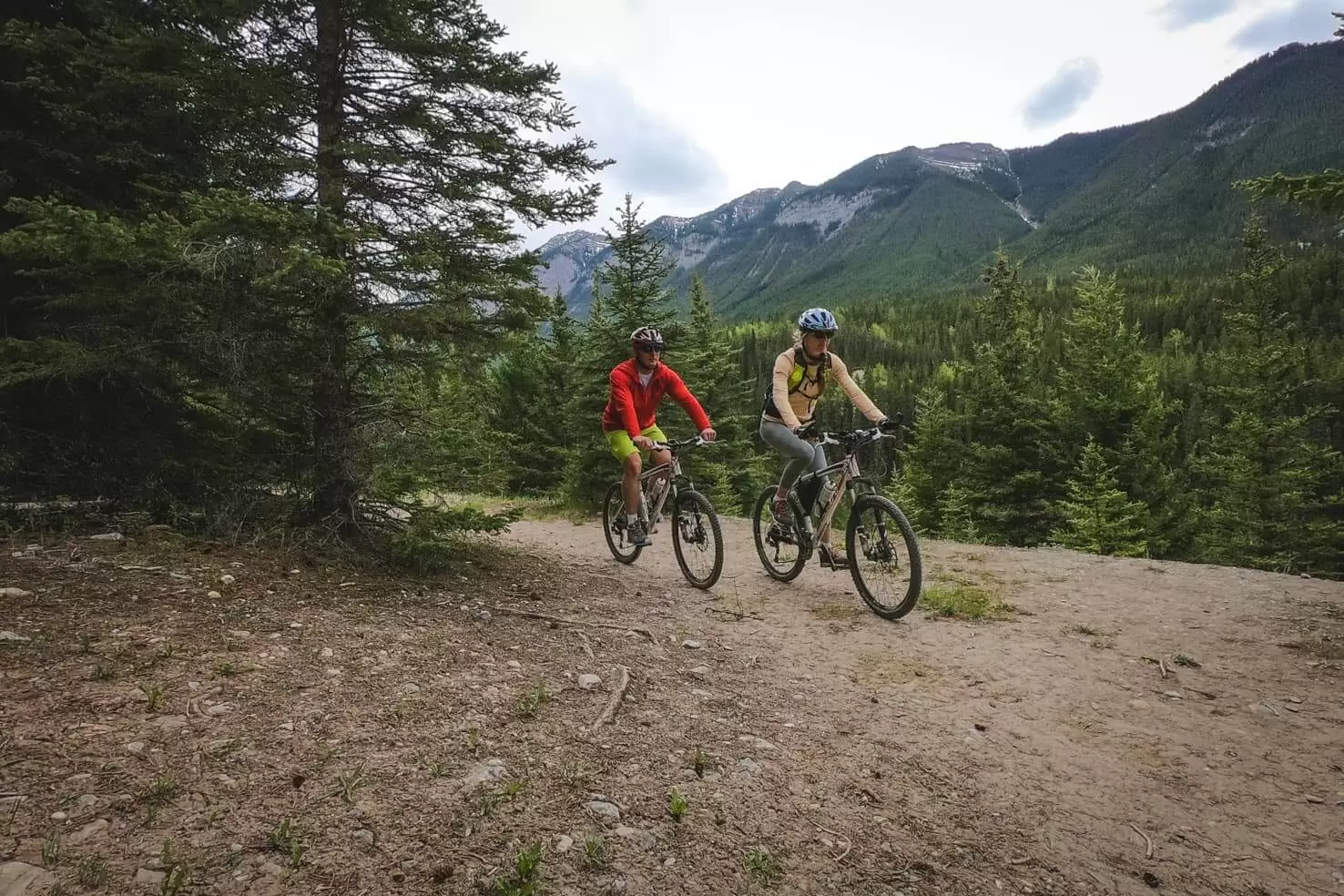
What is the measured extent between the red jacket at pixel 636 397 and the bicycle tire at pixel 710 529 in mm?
897

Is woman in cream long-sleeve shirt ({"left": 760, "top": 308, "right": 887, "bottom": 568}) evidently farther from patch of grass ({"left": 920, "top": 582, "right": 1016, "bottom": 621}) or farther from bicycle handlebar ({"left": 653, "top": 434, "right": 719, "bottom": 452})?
patch of grass ({"left": 920, "top": 582, "right": 1016, "bottom": 621})

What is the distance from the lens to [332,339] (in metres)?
6.02

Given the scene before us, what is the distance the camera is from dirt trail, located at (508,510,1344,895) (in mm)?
2990

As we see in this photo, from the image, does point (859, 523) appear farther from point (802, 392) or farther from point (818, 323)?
point (818, 323)

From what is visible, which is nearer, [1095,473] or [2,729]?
[2,729]

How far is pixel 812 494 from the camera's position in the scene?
24.2ft

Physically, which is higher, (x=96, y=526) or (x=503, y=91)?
(x=503, y=91)

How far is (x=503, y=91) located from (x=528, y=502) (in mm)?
12099

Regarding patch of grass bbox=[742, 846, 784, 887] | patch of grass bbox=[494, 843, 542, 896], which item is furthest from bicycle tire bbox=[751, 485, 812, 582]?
patch of grass bbox=[494, 843, 542, 896]

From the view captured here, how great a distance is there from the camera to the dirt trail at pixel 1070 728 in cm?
299

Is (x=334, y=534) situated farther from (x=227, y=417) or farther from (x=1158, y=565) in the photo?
(x=1158, y=565)

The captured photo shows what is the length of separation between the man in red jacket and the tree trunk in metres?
2.97

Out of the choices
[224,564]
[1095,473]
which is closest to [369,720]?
[224,564]

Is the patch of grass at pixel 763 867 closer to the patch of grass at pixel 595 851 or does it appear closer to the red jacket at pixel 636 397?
the patch of grass at pixel 595 851
